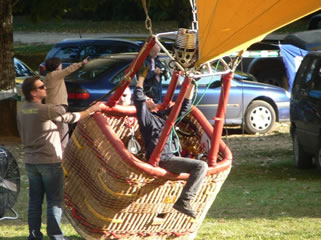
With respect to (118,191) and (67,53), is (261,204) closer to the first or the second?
(118,191)

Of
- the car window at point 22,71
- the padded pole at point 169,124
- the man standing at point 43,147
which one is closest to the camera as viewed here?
the padded pole at point 169,124

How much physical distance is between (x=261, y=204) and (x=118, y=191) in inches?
132

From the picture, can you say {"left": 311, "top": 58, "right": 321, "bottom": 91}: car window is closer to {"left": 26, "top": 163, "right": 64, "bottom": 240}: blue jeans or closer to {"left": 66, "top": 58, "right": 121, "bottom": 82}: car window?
{"left": 66, "top": 58, "right": 121, "bottom": 82}: car window

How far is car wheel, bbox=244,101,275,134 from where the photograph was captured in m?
16.2

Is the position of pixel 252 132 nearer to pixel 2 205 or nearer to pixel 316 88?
pixel 316 88

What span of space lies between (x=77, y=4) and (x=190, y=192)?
15.5m

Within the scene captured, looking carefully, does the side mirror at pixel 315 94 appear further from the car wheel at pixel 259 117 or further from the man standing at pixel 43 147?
the man standing at pixel 43 147

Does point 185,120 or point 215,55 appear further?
point 185,120

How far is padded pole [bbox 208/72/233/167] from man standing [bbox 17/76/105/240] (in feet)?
4.04

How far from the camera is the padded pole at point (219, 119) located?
23.3 feet

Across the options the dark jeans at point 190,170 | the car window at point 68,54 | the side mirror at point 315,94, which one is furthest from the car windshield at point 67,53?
the dark jeans at point 190,170

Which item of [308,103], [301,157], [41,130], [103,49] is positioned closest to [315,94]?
[308,103]

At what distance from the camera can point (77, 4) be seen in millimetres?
21938

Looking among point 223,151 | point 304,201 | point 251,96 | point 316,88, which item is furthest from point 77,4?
point 223,151
